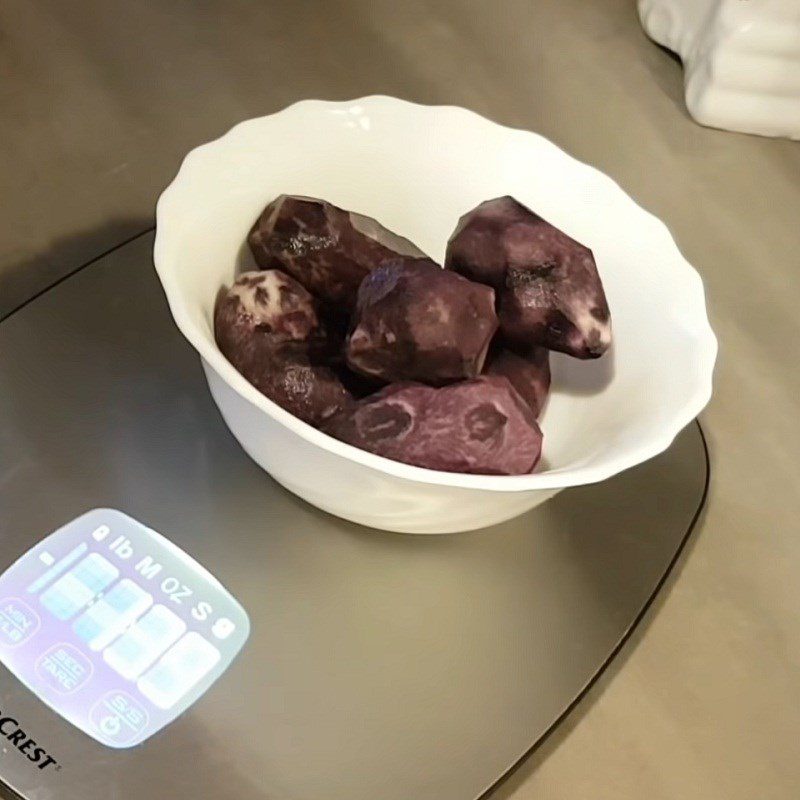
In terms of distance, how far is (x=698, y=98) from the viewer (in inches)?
31.3

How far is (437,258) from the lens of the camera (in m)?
0.57

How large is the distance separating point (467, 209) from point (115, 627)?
0.27m

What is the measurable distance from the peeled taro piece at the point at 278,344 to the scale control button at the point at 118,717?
0.45ft

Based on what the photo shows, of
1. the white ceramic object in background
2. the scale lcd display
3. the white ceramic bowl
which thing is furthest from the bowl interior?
the white ceramic object in background

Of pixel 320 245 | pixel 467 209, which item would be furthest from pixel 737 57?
pixel 320 245

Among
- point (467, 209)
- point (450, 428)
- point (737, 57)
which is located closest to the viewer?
point (450, 428)

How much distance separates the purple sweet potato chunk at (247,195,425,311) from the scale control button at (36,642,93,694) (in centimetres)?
19

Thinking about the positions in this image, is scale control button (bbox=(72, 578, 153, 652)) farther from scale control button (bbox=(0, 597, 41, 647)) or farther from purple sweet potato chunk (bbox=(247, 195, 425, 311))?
purple sweet potato chunk (bbox=(247, 195, 425, 311))

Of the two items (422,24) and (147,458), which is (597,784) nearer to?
(147,458)

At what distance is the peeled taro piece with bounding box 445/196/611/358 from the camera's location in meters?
0.46

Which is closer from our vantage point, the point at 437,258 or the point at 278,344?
the point at 278,344

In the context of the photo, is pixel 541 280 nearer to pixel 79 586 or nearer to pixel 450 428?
pixel 450 428

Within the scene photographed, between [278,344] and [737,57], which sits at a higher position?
[278,344]

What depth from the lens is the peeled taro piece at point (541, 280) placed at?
1.51 ft
